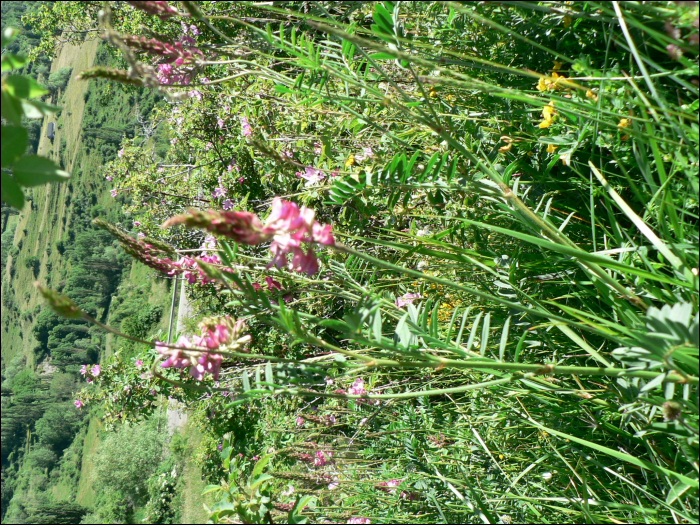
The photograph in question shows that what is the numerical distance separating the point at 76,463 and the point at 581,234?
110 feet

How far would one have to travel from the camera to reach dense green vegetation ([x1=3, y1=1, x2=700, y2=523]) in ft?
2.64

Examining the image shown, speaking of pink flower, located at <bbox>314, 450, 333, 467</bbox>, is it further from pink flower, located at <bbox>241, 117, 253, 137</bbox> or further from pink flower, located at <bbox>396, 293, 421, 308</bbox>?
pink flower, located at <bbox>241, 117, 253, 137</bbox>

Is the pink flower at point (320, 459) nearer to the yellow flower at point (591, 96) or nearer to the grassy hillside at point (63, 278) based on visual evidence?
the yellow flower at point (591, 96)

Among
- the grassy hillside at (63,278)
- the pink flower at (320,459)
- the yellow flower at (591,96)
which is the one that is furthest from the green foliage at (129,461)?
the yellow flower at (591,96)

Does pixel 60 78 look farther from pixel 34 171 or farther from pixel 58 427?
pixel 34 171

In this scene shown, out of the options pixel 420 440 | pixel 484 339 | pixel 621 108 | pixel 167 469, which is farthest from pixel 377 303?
pixel 167 469

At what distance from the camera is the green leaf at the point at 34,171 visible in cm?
62

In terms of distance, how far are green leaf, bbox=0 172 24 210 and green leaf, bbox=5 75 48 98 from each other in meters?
0.11

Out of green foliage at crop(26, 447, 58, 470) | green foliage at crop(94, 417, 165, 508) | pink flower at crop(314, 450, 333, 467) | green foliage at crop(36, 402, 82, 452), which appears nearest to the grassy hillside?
green foliage at crop(26, 447, 58, 470)

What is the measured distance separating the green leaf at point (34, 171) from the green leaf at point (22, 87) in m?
0.08

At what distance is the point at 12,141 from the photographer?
60 cm

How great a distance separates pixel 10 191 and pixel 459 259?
3.12 feet

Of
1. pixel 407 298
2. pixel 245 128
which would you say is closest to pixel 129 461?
pixel 245 128

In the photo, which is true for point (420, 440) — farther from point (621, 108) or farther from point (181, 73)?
point (181, 73)
